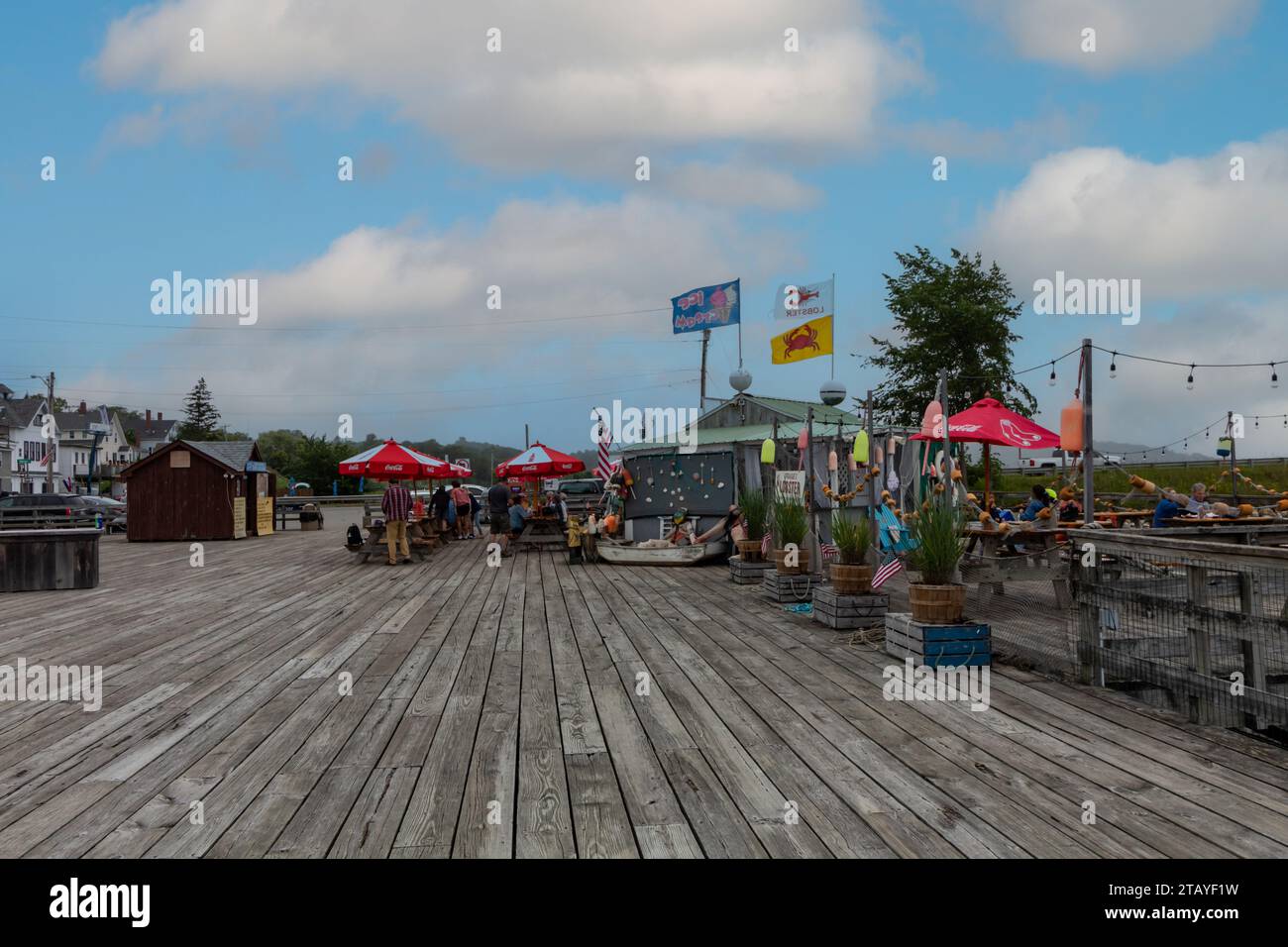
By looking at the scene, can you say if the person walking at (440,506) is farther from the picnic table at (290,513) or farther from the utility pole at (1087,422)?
the utility pole at (1087,422)

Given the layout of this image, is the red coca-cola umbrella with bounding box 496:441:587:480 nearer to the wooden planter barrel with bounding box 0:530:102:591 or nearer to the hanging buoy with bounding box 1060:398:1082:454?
the wooden planter barrel with bounding box 0:530:102:591

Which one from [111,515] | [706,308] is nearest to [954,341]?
[706,308]

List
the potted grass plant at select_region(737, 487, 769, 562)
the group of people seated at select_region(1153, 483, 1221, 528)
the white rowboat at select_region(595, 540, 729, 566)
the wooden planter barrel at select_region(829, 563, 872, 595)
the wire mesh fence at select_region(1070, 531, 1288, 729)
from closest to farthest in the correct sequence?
the wire mesh fence at select_region(1070, 531, 1288, 729) → the wooden planter barrel at select_region(829, 563, 872, 595) → the group of people seated at select_region(1153, 483, 1221, 528) → the potted grass plant at select_region(737, 487, 769, 562) → the white rowboat at select_region(595, 540, 729, 566)

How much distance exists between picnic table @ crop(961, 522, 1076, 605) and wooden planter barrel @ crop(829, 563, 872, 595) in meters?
0.88

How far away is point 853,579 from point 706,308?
21130 mm

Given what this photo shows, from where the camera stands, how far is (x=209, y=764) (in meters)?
4.41

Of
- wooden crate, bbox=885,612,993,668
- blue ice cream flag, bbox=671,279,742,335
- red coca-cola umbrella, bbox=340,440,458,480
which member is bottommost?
wooden crate, bbox=885,612,993,668

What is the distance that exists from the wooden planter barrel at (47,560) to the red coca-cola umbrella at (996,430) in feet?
36.6

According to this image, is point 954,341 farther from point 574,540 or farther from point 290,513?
point 290,513

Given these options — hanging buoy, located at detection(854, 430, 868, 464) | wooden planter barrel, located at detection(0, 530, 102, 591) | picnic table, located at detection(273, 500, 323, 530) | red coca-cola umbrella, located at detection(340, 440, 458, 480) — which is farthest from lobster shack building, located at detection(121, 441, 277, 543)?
hanging buoy, located at detection(854, 430, 868, 464)

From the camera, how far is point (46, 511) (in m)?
27.1

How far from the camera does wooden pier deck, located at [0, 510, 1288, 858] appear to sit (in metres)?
3.42
